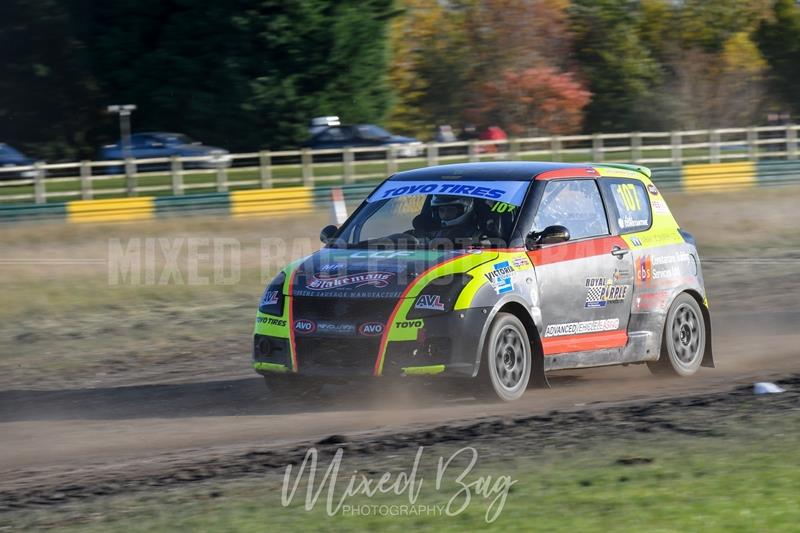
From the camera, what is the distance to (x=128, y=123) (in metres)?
46.8

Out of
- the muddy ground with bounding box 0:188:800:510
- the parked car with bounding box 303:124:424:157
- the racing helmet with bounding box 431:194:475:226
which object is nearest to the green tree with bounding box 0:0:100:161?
the parked car with bounding box 303:124:424:157

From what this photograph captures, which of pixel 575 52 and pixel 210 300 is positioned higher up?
pixel 575 52

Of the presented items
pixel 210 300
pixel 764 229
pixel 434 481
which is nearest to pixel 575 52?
pixel 764 229

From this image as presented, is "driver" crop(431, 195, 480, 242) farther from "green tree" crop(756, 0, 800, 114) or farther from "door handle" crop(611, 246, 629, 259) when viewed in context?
"green tree" crop(756, 0, 800, 114)

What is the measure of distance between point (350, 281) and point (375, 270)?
20cm

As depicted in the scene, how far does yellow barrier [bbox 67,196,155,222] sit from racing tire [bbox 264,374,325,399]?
1740 centimetres

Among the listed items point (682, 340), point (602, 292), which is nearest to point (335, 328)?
point (602, 292)

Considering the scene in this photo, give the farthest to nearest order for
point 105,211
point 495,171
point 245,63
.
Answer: point 245,63, point 105,211, point 495,171

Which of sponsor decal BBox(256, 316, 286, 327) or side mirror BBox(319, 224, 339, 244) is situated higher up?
side mirror BBox(319, 224, 339, 244)

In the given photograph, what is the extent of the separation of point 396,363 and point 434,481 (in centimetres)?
209

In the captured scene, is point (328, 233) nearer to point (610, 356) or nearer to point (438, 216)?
point (438, 216)

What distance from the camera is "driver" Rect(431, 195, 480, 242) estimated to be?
9.29m

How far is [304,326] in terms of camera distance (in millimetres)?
8781

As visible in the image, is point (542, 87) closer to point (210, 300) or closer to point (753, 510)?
point (210, 300)
